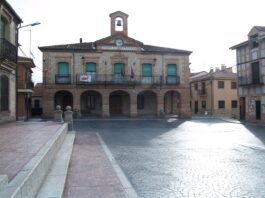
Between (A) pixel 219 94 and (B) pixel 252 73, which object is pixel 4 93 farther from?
(A) pixel 219 94

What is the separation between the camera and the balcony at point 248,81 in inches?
1018

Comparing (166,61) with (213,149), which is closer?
(213,149)

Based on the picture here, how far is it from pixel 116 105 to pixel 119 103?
1.34 ft

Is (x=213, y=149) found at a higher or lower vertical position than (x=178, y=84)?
lower

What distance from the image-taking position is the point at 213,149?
11.4m

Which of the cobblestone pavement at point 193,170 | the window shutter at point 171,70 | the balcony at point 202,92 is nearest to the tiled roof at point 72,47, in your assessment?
the window shutter at point 171,70

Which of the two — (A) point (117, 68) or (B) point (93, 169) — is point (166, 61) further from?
(B) point (93, 169)

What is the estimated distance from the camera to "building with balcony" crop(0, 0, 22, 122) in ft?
53.5

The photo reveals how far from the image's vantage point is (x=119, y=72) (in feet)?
109

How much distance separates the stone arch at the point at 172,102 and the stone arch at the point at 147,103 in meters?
1.72

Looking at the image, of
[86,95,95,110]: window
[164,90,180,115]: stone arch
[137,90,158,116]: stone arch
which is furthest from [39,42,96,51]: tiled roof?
[164,90,180,115]: stone arch

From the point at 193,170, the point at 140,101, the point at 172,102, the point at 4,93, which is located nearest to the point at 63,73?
the point at 140,101

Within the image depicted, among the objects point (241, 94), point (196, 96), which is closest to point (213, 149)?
point (241, 94)

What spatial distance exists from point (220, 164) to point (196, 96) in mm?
38120
